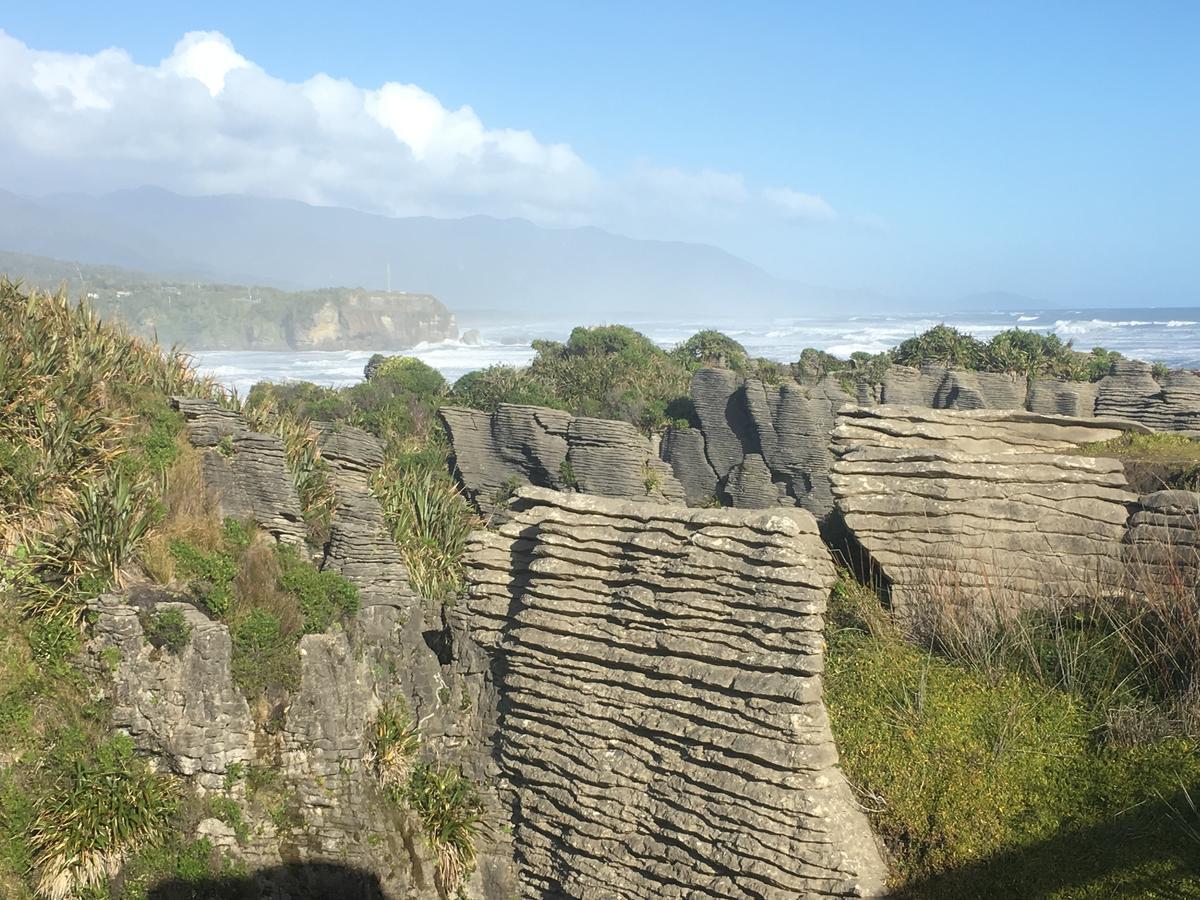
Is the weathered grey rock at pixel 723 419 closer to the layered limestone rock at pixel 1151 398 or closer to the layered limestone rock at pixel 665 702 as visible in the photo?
the layered limestone rock at pixel 1151 398

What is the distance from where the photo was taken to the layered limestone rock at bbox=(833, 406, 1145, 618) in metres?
9.23

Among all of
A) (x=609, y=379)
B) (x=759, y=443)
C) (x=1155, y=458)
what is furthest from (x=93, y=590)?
(x=609, y=379)

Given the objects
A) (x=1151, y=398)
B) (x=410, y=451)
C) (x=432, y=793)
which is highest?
(x=1151, y=398)

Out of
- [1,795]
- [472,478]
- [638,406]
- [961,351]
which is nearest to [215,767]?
[1,795]

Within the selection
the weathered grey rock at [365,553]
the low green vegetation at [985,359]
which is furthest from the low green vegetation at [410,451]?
the low green vegetation at [985,359]

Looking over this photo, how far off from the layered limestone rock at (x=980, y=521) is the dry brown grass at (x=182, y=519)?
7.47 m

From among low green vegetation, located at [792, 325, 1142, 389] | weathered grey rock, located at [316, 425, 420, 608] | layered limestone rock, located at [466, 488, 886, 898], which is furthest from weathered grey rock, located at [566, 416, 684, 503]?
layered limestone rock, located at [466, 488, 886, 898]

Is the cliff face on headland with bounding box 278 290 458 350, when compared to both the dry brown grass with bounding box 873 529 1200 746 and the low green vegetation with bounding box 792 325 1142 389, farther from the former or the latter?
the dry brown grass with bounding box 873 529 1200 746

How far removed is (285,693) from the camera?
1046cm

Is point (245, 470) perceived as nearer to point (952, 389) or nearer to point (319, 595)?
point (319, 595)

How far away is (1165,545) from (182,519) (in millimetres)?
10616

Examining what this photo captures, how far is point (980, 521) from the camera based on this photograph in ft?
31.2

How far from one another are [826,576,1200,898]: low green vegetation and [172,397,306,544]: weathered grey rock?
7794 millimetres

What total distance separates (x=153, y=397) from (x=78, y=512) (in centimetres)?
288
